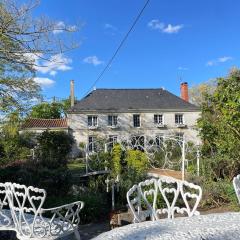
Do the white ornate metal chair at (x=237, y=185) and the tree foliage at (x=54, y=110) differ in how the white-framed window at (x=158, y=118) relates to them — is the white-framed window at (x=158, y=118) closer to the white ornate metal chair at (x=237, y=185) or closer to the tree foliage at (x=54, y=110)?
the tree foliage at (x=54, y=110)

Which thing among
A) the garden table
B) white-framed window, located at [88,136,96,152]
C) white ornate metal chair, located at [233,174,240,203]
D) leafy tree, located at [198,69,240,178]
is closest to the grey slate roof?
white-framed window, located at [88,136,96,152]

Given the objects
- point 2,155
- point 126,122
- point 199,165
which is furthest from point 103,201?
point 126,122

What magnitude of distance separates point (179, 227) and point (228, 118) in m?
7.94

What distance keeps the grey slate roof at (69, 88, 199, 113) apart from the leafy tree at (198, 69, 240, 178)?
31.7 m

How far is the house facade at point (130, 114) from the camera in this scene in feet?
148

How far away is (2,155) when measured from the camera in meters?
23.3

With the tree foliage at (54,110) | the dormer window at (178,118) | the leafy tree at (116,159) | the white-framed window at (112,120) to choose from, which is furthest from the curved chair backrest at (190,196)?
the tree foliage at (54,110)

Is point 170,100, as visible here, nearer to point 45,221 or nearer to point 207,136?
point 207,136

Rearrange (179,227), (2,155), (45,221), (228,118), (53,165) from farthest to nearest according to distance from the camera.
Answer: (2,155), (53,165), (228,118), (45,221), (179,227)

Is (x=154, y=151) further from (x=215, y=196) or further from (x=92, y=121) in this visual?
(x=92, y=121)

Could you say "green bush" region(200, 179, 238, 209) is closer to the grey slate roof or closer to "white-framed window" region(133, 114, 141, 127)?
the grey slate roof

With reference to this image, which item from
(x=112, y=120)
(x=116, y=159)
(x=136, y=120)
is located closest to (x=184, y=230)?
(x=116, y=159)

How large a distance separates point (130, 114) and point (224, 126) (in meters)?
34.5

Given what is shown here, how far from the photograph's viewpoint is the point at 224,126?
11898 mm
